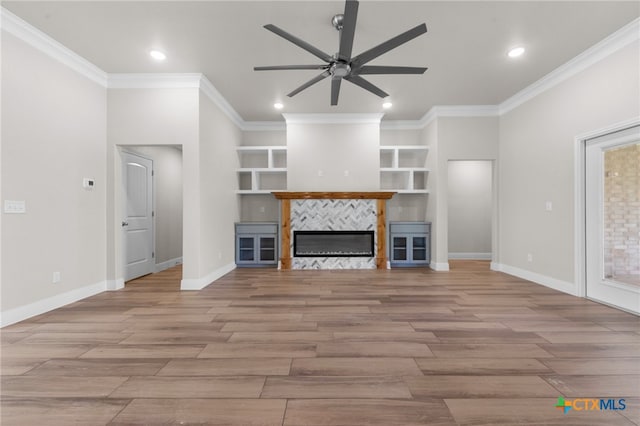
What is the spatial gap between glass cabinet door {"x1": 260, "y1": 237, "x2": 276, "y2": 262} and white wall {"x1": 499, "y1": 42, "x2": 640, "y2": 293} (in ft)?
13.8

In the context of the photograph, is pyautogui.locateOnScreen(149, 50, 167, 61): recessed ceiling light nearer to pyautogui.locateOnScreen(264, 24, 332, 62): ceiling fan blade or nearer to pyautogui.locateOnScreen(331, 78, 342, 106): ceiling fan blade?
pyautogui.locateOnScreen(264, 24, 332, 62): ceiling fan blade

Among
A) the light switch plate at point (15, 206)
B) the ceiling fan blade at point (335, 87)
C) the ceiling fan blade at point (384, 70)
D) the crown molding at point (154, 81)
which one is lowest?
the light switch plate at point (15, 206)

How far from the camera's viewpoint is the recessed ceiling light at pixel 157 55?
137 inches

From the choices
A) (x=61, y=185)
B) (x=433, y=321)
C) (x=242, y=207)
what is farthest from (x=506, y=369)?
(x=242, y=207)

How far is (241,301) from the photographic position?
11.7 ft

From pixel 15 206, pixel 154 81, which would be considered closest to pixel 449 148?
pixel 154 81

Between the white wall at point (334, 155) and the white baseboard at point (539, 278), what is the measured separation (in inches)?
103

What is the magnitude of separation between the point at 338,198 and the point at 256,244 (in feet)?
6.06

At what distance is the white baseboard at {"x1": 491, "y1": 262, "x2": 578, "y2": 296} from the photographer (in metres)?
3.88

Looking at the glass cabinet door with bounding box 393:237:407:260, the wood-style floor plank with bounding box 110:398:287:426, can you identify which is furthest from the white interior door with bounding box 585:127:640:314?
the wood-style floor plank with bounding box 110:398:287:426

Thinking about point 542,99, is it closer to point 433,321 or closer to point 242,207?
point 433,321

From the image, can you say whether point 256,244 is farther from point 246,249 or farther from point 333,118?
point 333,118

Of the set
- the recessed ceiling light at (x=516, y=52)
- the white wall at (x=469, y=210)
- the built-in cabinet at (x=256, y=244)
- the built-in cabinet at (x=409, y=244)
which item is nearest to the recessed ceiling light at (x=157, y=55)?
the built-in cabinet at (x=256, y=244)

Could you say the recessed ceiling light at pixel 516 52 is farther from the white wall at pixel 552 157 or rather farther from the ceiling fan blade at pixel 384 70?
the ceiling fan blade at pixel 384 70
